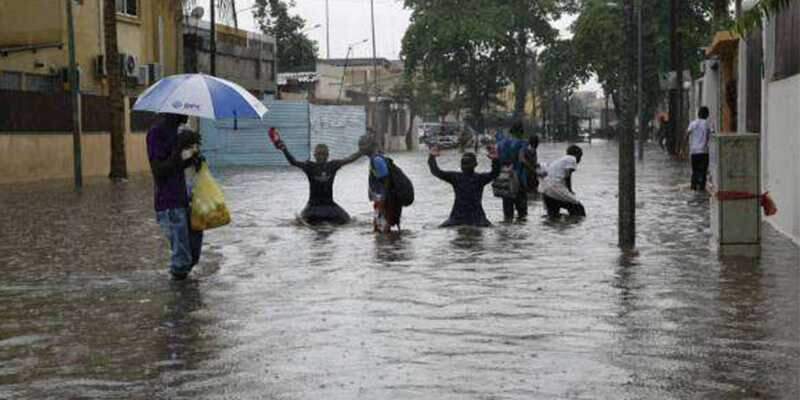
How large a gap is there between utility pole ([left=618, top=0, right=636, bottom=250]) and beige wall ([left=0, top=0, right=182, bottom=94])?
87.3 ft

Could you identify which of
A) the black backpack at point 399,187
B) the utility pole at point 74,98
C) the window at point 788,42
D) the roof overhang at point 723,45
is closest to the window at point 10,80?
the utility pole at point 74,98

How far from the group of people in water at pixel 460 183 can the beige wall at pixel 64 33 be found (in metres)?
21.8

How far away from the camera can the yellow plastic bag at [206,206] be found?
11.6m

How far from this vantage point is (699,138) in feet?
79.4

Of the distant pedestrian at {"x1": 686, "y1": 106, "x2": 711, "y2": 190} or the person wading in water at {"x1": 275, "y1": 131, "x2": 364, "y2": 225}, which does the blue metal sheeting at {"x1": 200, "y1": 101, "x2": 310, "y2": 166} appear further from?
the person wading in water at {"x1": 275, "y1": 131, "x2": 364, "y2": 225}

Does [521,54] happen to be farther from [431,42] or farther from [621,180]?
[621,180]

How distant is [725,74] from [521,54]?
2283 inches

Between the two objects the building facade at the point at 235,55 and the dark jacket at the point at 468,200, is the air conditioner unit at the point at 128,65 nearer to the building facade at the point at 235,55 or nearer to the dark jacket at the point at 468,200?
the building facade at the point at 235,55

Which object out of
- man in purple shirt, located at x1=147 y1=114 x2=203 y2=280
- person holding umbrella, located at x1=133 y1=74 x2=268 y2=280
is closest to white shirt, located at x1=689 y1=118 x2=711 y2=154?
person holding umbrella, located at x1=133 y1=74 x2=268 y2=280

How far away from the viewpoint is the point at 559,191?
18.6 meters

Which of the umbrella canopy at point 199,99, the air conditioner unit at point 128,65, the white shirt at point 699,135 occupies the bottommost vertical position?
the white shirt at point 699,135

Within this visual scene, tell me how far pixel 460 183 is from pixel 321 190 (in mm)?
1971

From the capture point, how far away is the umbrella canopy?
1133cm

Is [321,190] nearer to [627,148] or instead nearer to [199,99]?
[627,148]
